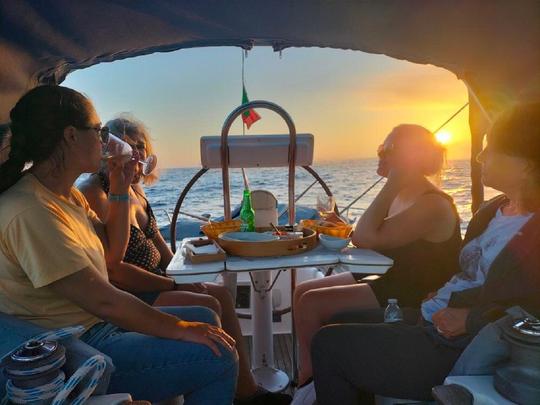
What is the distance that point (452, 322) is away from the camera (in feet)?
4.37

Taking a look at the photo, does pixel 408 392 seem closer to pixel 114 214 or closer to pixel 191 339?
pixel 191 339

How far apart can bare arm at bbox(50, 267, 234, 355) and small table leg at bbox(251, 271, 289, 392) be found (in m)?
0.90

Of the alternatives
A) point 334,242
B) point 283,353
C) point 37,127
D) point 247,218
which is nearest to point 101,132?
point 37,127

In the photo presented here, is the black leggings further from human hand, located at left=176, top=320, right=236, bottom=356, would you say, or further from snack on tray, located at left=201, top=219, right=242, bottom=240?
snack on tray, located at left=201, top=219, right=242, bottom=240

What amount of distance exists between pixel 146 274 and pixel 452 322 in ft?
3.84

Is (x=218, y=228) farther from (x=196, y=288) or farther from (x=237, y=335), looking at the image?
(x=237, y=335)

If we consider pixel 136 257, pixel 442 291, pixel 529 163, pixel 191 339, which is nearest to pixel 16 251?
pixel 191 339

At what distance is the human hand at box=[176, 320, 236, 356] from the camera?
4.24 ft

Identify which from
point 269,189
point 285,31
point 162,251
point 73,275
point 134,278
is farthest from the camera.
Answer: point 269,189

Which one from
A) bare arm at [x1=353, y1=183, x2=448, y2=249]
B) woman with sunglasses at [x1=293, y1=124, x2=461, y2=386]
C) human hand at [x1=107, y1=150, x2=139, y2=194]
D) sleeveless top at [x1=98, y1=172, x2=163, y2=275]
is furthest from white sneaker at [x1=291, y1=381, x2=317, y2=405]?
human hand at [x1=107, y1=150, x2=139, y2=194]

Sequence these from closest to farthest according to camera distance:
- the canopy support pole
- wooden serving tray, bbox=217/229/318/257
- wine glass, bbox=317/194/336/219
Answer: wooden serving tray, bbox=217/229/318/257 → wine glass, bbox=317/194/336/219 → the canopy support pole

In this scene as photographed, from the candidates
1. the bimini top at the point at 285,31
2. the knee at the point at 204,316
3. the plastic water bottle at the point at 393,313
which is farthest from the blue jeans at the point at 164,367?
the bimini top at the point at 285,31

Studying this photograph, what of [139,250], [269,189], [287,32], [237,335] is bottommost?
[269,189]

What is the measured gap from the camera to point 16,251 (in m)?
1.11
